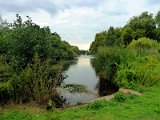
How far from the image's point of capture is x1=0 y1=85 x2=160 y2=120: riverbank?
29.6 ft

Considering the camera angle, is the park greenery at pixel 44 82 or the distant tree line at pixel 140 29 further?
the distant tree line at pixel 140 29

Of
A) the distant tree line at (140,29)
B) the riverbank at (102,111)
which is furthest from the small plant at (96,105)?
the distant tree line at (140,29)

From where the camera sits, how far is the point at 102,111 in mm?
9562

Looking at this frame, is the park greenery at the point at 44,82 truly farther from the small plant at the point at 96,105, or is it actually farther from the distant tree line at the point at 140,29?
the distant tree line at the point at 140,29

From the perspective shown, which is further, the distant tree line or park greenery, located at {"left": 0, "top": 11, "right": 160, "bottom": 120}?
the distant tree line

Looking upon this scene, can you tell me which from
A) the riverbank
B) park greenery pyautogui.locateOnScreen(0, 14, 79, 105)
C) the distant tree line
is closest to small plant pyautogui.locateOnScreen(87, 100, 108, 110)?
the riverbank

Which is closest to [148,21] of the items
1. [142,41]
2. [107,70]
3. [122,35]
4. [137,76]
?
[122,35]

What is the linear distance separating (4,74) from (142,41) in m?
33.8

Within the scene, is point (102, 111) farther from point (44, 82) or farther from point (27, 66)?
point (27, 66)

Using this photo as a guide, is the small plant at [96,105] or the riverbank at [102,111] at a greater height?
the small plant at [96,105]

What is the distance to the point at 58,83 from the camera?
12453 millimetres

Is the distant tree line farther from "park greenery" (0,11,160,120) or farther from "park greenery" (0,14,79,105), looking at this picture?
"park greenery" (0,14,79,105)

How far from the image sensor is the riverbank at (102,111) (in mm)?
9008

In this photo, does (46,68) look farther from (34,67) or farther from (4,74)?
(4,74)
